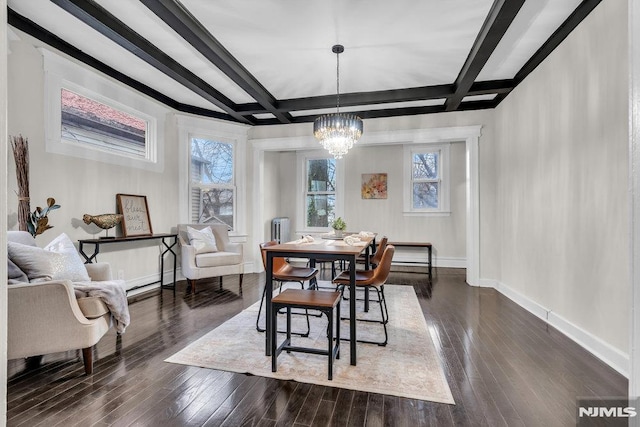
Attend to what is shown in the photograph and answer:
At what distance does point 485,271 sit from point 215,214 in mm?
4556

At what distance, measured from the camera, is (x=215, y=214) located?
5578 mm

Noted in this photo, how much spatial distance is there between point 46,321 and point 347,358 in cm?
207

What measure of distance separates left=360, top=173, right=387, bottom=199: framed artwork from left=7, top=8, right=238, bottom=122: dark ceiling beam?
3257 millimetres

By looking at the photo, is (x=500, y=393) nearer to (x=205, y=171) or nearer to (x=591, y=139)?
(x=591, y=139)

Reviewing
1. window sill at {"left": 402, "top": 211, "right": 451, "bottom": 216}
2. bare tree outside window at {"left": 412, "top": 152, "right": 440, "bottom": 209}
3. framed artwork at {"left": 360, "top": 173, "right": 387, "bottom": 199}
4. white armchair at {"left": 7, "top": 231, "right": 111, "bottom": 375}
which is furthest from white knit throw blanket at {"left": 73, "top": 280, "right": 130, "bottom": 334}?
bare tree outside window at {"left": 412, "top": 152, "right": 440, "bottom": 209}

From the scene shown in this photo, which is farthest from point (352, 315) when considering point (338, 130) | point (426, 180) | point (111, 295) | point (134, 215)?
point (426, 180)

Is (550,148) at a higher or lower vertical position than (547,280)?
higher

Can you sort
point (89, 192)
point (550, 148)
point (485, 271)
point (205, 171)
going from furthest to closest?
point (205, 171) → point (485, 271) → point (89, 192) → point (550, 148)

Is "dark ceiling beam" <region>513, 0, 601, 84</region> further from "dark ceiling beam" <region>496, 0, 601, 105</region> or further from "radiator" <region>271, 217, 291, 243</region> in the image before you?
"radiator" <region>271, 217, 291, 243</region>

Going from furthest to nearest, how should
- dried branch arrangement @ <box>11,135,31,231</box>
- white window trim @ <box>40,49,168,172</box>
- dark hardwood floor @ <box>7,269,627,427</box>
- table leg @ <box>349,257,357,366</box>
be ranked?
white window trim @ <box>40,49,168,172</box> < dried branch arrangement @ <box>11,135,31,231</box> < table leg @ <box>349,257,357,366</box> < dark hardwood floor @ <box>7,269,627,427</box>

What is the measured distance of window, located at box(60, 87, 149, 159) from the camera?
11.6 ft

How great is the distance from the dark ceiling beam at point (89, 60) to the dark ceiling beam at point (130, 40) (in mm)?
705

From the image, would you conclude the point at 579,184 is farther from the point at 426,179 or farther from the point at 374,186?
the point at 374,186

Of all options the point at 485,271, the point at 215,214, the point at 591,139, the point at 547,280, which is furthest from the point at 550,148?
the point at 215,214
